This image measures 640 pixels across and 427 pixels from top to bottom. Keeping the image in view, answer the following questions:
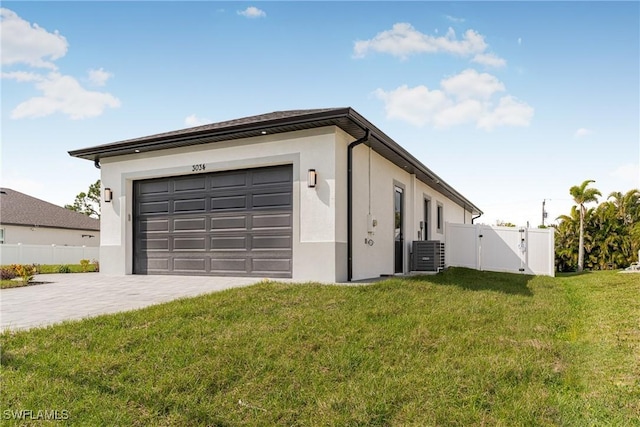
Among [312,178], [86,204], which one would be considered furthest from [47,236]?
[312,178]

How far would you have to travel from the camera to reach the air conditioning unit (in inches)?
474

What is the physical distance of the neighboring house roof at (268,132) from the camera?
7.84 metres

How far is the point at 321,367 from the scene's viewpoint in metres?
3.85

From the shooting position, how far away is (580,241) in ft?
70.0

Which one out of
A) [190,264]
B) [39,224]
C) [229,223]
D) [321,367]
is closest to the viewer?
[321,367]

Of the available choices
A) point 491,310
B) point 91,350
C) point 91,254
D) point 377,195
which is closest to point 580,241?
point 377,195

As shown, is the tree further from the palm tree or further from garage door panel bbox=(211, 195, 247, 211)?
the palm tree

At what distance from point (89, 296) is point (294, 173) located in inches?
168

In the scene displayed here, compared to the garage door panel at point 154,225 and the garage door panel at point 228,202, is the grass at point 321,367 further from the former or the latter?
the garage door panel at point 154,225

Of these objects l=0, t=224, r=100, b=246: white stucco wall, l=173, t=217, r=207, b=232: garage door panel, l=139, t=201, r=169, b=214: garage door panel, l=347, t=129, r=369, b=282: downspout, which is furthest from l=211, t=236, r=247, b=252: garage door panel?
l=0, t=224, r=100, b=246: white stucco wall

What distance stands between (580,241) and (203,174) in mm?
19773

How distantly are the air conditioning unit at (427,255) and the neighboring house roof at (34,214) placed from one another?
20205 mm

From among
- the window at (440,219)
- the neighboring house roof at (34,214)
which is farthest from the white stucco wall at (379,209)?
the neighboring house roof at (34,214)

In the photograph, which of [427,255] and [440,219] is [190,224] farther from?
[440,219]
